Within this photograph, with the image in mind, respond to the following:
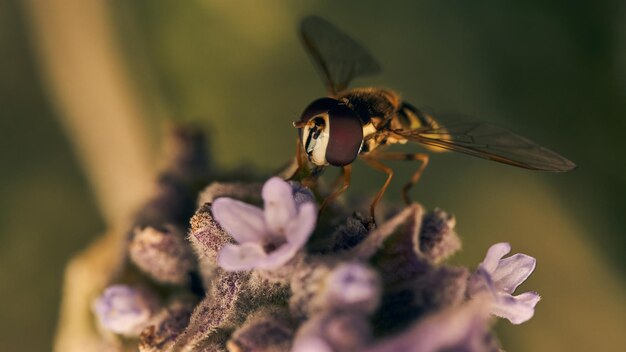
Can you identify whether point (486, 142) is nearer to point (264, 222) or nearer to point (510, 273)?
point (510, 273)

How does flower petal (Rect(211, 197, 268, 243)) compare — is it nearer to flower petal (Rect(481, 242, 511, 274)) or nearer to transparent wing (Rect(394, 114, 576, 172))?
flower petal (Rect(481, 242, 511, 274))

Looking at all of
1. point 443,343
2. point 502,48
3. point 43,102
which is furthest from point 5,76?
point 443,343

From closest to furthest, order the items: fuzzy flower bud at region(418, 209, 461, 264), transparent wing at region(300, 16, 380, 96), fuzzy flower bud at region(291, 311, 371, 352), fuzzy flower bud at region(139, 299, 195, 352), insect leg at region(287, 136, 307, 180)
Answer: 1. fuzzy flower bud at region(291, 311, 371, 352)
2. fuzzy flower bud at region(418, 209, 461, 264)
3. fuzzy flower bud at region(139, 299, 195, 352)
4. insect leg at region(287, 136, 307, 180)
5. transparent wing at region(300, 16, 380, 96)

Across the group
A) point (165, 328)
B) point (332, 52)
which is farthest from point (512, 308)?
point (332, 52)

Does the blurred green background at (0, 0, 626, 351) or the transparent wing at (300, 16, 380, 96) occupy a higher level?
the transparent wing at (300, 16, 380, 96)

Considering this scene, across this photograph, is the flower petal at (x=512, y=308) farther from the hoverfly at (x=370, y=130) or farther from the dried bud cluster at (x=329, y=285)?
the hoverfly at (x=370, y=130)

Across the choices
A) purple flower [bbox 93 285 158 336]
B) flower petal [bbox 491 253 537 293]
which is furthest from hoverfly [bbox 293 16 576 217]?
purple flower [bbox 93 285 158 336]
